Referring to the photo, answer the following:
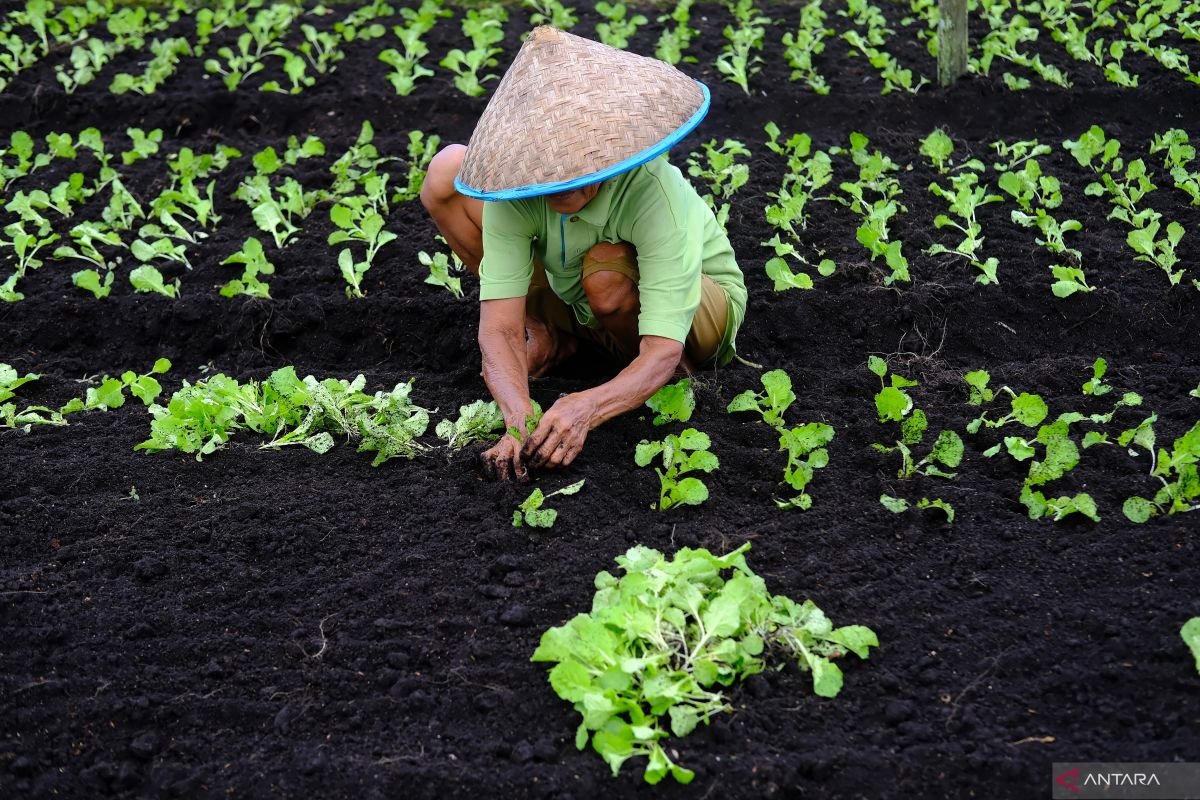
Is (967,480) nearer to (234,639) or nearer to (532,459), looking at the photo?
(532,459)

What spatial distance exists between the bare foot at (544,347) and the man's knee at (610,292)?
0.47m

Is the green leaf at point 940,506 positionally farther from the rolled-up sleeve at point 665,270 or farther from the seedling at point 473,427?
the seedling at point 473,427

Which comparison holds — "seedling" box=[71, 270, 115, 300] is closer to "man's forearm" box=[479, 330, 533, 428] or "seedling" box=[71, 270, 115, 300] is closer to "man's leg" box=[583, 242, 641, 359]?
"man's forearm" box=[479, 330, 533, 428]

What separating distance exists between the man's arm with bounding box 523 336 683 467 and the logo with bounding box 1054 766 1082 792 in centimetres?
137

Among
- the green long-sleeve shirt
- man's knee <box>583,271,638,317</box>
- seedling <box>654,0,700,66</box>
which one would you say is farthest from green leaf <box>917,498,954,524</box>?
seedling <box>654,0,700,66</box>

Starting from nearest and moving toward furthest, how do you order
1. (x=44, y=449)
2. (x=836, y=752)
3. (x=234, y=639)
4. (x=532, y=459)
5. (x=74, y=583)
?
(x=836, y=752), (x=234, y=639), (x=74, y=583), (x=532, y=459), (x=44, y=449)

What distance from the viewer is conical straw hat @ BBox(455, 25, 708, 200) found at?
2641 millimetres

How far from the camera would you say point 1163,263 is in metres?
3.94

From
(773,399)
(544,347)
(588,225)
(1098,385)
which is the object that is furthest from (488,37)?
(1098,385)

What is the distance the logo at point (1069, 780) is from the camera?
2.04m

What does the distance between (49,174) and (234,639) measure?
12.6ft

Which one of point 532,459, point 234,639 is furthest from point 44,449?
point 532,459

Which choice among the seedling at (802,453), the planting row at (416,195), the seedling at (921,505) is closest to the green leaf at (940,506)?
the seedling at (921,505)

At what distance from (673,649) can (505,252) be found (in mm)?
1317
